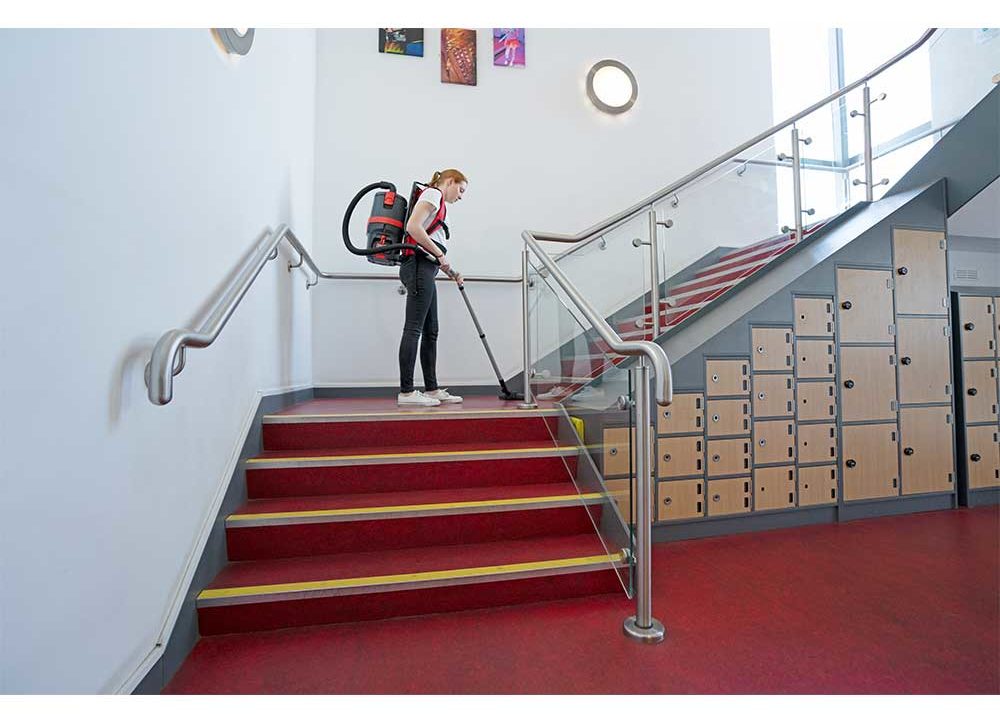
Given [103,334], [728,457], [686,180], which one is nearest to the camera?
[103,334]

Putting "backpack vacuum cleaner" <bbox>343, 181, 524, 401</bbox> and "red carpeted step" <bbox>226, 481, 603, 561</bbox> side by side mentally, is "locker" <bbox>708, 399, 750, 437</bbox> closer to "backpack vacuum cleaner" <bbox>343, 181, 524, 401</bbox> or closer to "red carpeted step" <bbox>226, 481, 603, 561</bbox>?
"red carpeted step" <bbox>226, 481, 603, 561</bbox>

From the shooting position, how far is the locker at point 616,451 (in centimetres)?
193

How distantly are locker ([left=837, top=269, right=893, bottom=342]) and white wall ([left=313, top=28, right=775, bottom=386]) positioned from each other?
210cm

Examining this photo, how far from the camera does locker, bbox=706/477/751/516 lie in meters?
2.77

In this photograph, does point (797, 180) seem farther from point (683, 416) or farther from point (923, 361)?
point (683, 416)

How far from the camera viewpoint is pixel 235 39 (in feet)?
6.78

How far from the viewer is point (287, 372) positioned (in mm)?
3115

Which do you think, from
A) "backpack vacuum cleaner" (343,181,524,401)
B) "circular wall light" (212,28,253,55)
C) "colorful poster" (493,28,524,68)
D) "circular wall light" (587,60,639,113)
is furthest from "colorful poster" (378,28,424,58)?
"circular wall light" (212,28,253,55)

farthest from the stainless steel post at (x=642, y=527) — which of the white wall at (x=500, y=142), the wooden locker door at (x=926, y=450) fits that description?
the white wall at (x=500, y=142)

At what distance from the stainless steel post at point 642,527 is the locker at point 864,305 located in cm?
207

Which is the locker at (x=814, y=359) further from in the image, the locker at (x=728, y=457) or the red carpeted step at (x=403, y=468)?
the red carpeted step at (x=403, y=468)

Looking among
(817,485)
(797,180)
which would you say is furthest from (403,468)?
(797,180)

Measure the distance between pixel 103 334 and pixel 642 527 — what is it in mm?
1604

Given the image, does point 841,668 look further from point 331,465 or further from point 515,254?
point 515,254
